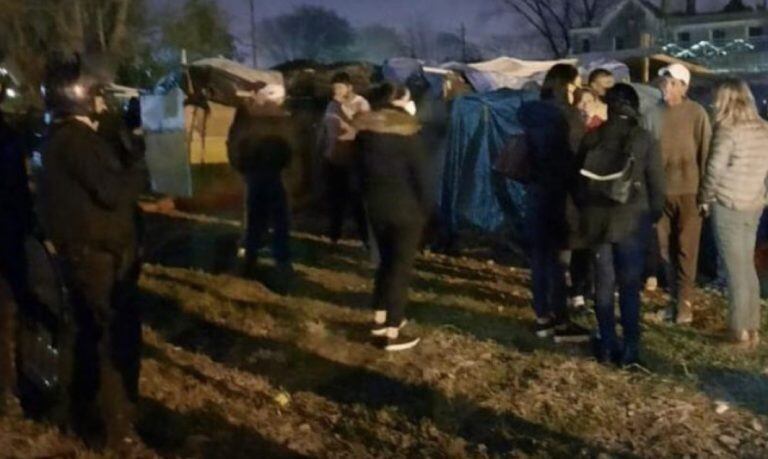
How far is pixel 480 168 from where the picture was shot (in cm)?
1257

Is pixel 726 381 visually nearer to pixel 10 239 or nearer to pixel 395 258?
pixel 395 258

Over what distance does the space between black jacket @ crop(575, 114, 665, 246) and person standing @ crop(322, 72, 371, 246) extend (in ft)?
9.77

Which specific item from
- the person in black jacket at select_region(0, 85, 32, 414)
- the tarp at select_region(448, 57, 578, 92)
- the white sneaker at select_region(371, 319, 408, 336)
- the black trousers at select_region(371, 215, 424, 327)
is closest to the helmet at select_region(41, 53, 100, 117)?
the person in black jacket at select_region(0, 85, 32, 414)

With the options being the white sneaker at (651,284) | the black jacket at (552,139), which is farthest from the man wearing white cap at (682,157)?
the white sneaker at (651,284)

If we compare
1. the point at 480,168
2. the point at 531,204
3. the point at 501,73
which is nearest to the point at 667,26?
the point at 501,73

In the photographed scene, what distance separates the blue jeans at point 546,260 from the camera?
795cm

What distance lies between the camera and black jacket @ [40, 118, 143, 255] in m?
5.43

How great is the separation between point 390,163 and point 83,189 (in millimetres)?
2516

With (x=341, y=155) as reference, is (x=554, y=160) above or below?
above

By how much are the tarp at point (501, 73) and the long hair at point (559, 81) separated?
10967 mm

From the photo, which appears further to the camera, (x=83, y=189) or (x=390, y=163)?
(x=390, y=163)

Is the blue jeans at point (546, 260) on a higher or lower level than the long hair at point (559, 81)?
lower

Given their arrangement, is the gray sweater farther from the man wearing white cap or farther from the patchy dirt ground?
the patchy dirt ground

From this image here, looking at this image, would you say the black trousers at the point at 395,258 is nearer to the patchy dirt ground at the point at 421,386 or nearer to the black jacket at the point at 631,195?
the patchy dirt ground at the point at 421,386
